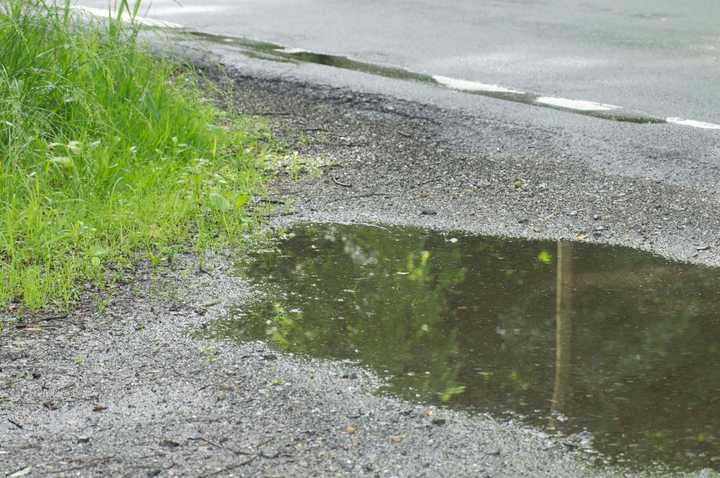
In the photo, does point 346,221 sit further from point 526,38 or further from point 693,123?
point 526,38

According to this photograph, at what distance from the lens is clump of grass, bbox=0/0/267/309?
14.8 feet

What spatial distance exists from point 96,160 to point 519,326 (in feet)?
8.18

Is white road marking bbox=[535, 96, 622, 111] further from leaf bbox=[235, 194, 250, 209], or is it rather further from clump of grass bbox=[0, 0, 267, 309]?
leaf bbox=[235, 194, 250, 209]

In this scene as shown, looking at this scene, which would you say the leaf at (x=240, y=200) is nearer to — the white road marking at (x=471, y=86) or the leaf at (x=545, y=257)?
the leaf at (x=545, y=257)

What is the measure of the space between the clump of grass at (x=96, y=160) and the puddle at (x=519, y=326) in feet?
2.01

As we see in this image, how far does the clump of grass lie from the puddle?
2.01 ft

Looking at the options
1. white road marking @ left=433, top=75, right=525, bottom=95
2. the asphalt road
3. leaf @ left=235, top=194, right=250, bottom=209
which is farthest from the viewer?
white road marking @ left=433, top=75, right=525, bottom=95

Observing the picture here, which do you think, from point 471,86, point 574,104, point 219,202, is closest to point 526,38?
point 471,86

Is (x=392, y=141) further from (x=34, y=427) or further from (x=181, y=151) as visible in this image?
(x=34, y=427)

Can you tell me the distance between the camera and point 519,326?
384cm

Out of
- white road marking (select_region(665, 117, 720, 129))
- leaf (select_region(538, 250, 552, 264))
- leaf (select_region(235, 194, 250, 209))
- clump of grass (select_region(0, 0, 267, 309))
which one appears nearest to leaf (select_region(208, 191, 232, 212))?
clump of grass (select_region(0, 0, 267, 309))

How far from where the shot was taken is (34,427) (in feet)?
10.2

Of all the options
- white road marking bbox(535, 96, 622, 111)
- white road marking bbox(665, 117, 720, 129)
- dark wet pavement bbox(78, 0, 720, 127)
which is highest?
dark wet pavement bbox(78, 0, 720, 127)

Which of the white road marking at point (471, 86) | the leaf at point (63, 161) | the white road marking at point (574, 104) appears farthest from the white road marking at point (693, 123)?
the leaf at point (63, 161)
